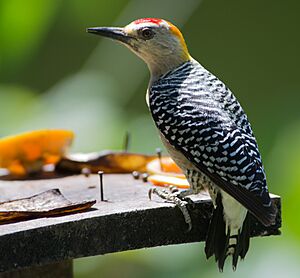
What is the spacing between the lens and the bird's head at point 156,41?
500 cm

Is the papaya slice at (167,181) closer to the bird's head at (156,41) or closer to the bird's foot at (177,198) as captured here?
the bird's foot at (177,198)

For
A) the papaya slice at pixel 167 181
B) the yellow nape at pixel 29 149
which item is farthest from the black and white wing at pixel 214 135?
the yellow nape at pixel 29 149

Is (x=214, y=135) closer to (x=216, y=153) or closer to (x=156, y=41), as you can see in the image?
(x=216, y=153)

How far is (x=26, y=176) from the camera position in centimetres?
501

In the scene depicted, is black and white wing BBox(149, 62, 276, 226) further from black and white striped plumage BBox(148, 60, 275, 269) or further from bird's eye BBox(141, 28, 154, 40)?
bird's eye BBox(141, 28, 154, 40)

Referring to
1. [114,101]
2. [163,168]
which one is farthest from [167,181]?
[114,101]

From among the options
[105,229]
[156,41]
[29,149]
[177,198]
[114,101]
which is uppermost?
[156,41]

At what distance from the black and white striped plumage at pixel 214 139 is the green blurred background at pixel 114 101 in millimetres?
1072

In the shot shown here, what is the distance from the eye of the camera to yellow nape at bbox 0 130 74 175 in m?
5.01

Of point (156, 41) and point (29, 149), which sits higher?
point (156, 41)

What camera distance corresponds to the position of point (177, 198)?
4.10m

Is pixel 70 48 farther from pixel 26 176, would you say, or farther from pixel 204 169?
pixel 204 169

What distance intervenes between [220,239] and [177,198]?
270mm

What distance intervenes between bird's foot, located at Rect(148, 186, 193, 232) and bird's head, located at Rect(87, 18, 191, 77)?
0.85 metres
